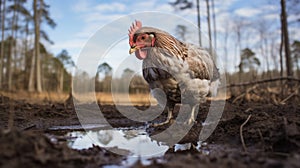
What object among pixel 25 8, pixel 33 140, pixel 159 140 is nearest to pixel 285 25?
pixel 159 140

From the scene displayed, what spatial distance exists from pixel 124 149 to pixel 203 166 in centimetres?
118

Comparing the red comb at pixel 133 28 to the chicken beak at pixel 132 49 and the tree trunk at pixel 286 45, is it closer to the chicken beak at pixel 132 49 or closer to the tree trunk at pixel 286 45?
the chicken beak at pixel 132 49

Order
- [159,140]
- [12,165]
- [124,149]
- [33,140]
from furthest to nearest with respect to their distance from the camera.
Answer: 1. [159,140]
2. [124,149]
3. [33,140]
4. [12,165]

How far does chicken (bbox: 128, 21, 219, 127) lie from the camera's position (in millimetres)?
3742

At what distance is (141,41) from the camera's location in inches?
152

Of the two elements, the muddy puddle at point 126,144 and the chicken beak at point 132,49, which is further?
the chicken beak at point 132,49

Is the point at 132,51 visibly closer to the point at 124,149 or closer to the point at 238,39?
the point at 124,149

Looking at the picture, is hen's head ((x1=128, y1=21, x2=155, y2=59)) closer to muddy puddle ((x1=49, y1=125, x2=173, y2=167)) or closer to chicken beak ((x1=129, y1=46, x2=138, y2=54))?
chicken beak ((x1=129, y1=46, x2=138, y2=54))

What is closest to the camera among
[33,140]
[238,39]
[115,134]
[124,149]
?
[33,140]

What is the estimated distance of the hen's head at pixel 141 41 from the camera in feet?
12.5

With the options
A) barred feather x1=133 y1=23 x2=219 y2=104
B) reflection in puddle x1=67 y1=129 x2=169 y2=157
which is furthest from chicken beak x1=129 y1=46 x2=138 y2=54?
reflection in puddle x1=67 y1=129 x2=169 y2=157

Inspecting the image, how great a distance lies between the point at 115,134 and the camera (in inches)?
142

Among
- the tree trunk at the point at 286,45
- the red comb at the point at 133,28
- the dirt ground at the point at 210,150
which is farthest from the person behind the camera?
the tree trunk at the point at 286,45

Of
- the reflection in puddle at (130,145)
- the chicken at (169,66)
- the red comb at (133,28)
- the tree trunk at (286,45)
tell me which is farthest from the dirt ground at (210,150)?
the tree trunk at (286,45)
